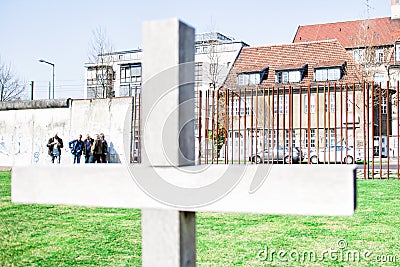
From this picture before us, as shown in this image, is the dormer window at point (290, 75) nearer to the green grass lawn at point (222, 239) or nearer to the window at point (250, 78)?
the window at point (250, 78)

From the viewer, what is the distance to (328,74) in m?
40.1

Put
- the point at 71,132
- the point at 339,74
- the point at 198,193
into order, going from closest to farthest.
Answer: the point at 198,193 → the point at 71,132 → the point at 339,74

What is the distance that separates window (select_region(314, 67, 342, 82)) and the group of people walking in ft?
77.4

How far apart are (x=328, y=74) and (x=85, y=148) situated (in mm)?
24977

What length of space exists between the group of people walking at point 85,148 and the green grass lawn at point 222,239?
1265cm

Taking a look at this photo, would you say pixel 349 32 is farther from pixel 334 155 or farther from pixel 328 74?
pixel 334 155

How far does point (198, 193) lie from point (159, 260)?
28cm

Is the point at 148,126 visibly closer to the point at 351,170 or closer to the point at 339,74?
the point at 351,170

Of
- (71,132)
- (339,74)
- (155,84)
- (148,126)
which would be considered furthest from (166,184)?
(339,74)

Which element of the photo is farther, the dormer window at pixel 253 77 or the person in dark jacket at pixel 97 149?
the dormer window at pixel 253 77

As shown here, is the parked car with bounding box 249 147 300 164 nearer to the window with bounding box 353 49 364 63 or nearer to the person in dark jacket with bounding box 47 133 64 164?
the window with bounding box 353 49 364 63

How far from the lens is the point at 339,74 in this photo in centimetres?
3991

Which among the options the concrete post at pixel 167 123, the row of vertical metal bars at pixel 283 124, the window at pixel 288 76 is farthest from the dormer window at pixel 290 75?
the concrete post at pixel 167 123

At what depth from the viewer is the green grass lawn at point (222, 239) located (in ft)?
14.7
